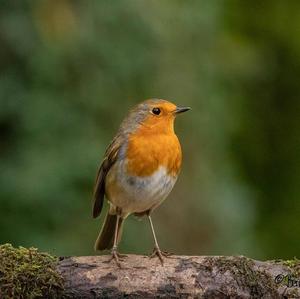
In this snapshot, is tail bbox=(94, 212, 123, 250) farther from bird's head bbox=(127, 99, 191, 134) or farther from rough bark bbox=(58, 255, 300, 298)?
rough bark bbox=(58, 255, 300, 298)

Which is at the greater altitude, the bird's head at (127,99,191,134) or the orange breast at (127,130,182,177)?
the bird's head at (127,99,191,134)

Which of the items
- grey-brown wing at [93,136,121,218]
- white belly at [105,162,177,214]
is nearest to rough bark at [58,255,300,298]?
white belly at [105,162,177,214]

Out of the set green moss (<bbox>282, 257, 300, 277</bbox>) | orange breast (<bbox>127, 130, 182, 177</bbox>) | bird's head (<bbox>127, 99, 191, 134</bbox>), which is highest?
bird's head (<bbox>127, 99, 191, 134</bbox>)

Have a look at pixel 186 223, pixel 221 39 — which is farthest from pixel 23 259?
pixel 221 39

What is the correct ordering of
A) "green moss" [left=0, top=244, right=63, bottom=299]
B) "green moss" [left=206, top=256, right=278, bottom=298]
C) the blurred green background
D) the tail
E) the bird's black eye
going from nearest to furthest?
"green moss" [left=0, top=244, right=63, bottom=299], "green moss" [left=206, top=256, right=278, bottom=298], the bird's black eye, the tail, the blurred green background

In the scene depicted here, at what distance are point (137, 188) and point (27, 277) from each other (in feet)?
3.80

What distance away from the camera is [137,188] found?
6.00 meters

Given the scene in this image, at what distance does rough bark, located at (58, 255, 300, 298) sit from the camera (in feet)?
16.6

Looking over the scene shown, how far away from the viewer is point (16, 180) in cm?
725

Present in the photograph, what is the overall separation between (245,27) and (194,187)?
2371 mm

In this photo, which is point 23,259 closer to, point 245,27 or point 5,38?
point 5,38

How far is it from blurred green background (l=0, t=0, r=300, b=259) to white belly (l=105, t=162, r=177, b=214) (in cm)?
120
